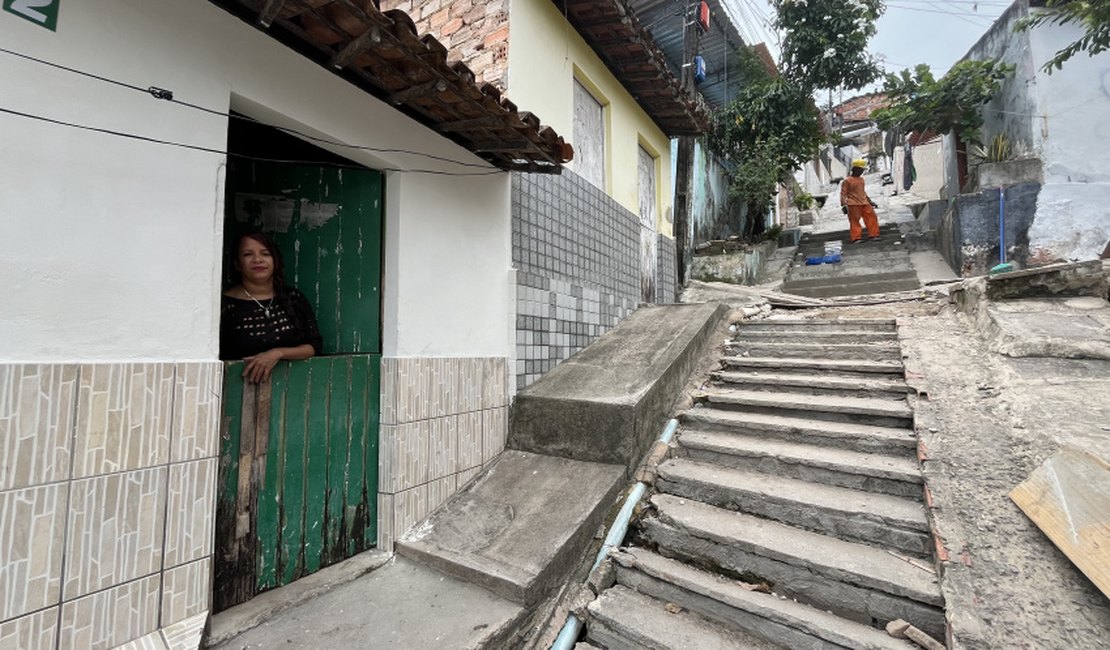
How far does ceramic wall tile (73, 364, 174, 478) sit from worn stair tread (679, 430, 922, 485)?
10.8 feet

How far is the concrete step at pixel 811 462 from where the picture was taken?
290 cm

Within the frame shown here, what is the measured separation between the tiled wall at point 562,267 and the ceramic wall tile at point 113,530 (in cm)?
247

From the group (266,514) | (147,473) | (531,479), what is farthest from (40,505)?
(531,479)

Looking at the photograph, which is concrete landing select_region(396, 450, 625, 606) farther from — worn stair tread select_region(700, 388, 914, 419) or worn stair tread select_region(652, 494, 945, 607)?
worn stair tread select_region(700, 388, 914, 419)

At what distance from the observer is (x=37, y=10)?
5.39ft

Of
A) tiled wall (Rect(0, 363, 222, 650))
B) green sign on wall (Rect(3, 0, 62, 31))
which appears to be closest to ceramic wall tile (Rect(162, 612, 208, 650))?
tiled wall (Rect(0, 363, 222, 650))

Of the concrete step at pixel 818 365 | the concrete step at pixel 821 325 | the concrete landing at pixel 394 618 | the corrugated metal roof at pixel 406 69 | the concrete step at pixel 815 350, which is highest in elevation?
the corrugated metal roof at pixel 406 69

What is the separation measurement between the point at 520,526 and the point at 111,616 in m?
1.91

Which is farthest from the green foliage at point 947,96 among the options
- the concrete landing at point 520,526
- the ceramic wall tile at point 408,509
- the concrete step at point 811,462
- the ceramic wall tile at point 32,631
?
the ceramic wall tile at point 32,631

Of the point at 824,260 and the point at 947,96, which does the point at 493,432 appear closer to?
the point at 824,260

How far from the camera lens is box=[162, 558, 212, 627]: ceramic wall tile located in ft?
6.26

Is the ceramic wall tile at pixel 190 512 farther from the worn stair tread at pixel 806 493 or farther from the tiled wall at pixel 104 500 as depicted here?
the worn stair tread at pixel 806 493

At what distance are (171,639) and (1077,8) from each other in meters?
9.78

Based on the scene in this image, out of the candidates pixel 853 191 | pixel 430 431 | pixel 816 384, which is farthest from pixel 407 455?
pixel 853 191
